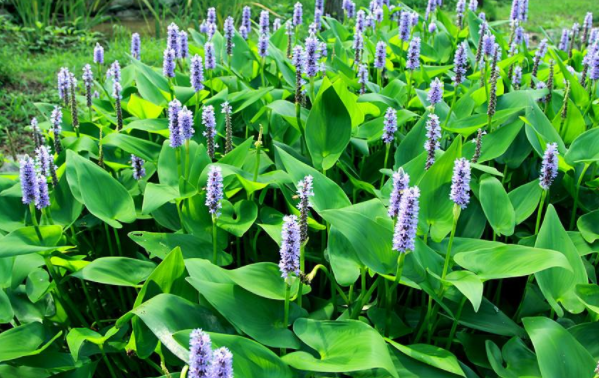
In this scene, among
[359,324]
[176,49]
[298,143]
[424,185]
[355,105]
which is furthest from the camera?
[176,49]

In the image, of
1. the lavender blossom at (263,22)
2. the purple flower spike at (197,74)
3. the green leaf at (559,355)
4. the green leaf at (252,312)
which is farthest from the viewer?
the lavender blossom at (263,22)

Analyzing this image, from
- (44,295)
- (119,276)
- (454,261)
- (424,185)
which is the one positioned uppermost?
(424,185)

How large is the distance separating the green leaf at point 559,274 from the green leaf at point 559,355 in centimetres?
17

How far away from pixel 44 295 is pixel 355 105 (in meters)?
1.55

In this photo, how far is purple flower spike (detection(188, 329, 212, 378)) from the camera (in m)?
1.38

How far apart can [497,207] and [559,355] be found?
0.65m

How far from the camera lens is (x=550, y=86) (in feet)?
10.2

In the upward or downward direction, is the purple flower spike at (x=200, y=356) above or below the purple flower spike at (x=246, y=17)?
below

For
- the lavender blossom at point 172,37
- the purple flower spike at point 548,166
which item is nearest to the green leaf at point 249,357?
the purple flower spike at point 548,166

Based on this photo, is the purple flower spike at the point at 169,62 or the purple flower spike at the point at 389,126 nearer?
the purple flower spike at the point at 389,126

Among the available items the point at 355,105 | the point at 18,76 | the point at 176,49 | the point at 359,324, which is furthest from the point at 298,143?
the point at 18,76

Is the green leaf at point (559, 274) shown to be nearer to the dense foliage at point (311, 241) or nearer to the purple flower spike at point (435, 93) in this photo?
the dense foliage at point (311, 241)

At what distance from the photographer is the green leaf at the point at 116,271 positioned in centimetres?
211

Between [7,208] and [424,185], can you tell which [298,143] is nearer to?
[424,185]
